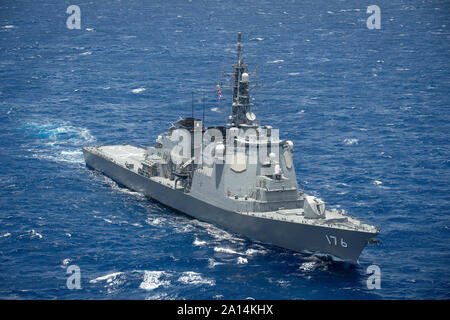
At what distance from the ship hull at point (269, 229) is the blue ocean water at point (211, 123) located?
778 millimetres

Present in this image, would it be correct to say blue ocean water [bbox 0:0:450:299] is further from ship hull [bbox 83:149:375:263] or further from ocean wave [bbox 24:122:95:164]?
ship hull [bbox 83:149:375:263]

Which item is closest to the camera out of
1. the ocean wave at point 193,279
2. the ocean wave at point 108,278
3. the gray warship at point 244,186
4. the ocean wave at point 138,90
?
the ocean wave at point 193,279

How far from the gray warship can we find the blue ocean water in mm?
1187

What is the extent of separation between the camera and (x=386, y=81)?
84.6m

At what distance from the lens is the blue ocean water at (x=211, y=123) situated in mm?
40562

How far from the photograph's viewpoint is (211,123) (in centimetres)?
6625

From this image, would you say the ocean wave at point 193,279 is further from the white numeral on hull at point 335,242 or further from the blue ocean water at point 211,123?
the white numeral on hull at point 335,242

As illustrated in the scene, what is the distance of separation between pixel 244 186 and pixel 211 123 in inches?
777

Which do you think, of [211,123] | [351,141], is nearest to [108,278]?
[211,123]

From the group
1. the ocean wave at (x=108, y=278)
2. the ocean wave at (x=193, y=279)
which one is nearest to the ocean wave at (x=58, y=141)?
the ocean wave at (x=108, y=278)

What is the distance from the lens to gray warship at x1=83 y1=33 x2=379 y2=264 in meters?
42.7

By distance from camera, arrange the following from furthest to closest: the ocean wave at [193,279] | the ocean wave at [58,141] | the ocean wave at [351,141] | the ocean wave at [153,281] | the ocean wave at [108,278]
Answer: the ocean wave at [351,141]
the ocean wave at [58,141]
the ocean wave at [108,278]
the ocean wave at [193,279]
the ocean wave at [153,281]

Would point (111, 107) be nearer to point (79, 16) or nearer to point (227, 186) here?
point (227, 186)

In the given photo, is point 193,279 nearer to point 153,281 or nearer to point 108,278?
point 153,281
